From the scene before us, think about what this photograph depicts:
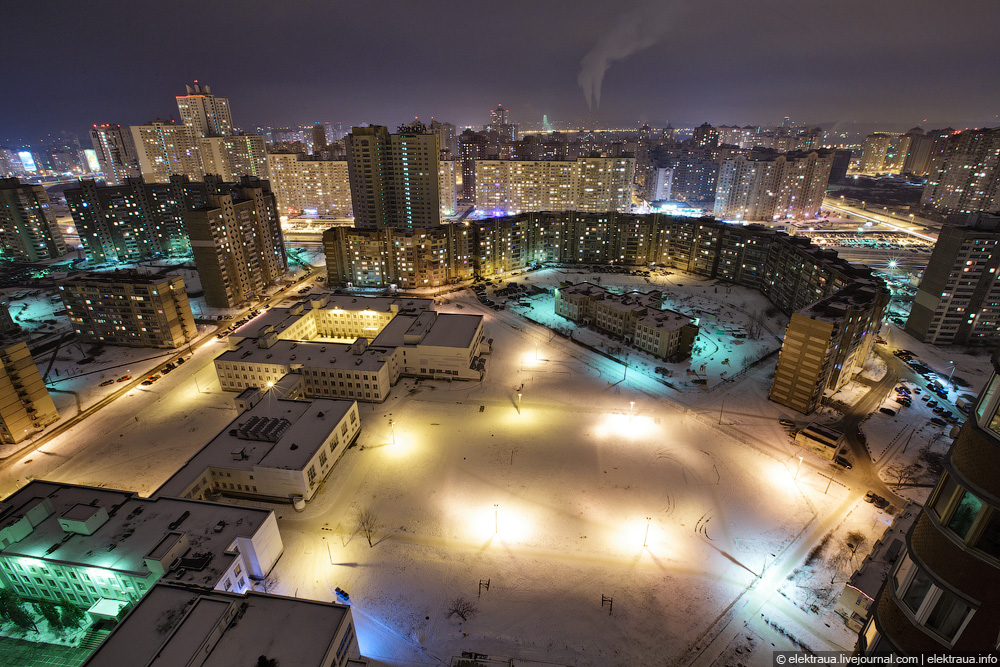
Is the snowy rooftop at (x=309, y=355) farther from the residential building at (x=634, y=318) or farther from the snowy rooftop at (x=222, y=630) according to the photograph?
the residential building at (x=634, y=318)

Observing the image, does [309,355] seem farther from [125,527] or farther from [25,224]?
[25,224]

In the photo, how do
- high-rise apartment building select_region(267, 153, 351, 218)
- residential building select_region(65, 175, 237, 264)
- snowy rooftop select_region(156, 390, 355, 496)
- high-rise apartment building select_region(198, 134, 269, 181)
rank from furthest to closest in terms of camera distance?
1. high-rise apartment building select_region(198, 134, 269, 181)
2. high-rise apartment building select_region(267, 153, 351, 218)
3. residential building select_region(65, 175, 237, 264)
4. snowy rooftop select_region(156, 390, 355, 496)

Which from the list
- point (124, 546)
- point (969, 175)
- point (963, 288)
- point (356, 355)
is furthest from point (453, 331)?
point (969, 175)

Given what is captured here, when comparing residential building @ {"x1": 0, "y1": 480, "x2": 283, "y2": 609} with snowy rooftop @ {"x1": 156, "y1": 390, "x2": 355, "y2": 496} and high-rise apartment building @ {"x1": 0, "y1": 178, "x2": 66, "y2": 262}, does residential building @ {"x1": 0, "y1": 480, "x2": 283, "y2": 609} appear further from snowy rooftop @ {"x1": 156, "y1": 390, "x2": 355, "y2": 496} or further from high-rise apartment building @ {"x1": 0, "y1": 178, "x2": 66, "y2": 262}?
high-rise apartment building @ {"x1": 0, "y1": 178, "x2": 66, "y2": 262}

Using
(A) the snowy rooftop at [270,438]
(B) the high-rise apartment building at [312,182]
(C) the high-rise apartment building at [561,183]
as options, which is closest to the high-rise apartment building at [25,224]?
(B) the high-rise apartment building at [312,182]

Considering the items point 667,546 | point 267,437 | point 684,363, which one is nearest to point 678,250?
point 684,363

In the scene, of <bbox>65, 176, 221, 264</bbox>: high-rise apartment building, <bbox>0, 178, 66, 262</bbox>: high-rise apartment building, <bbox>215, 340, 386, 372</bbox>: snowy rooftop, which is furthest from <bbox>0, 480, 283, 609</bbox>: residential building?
<bbox>0, 178, 66, 262</bbox>: high-rise apartment building

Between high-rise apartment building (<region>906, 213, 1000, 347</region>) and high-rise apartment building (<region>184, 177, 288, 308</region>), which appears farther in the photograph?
high-rise apartment building (<region>184, 177, 288, 308</region>)
